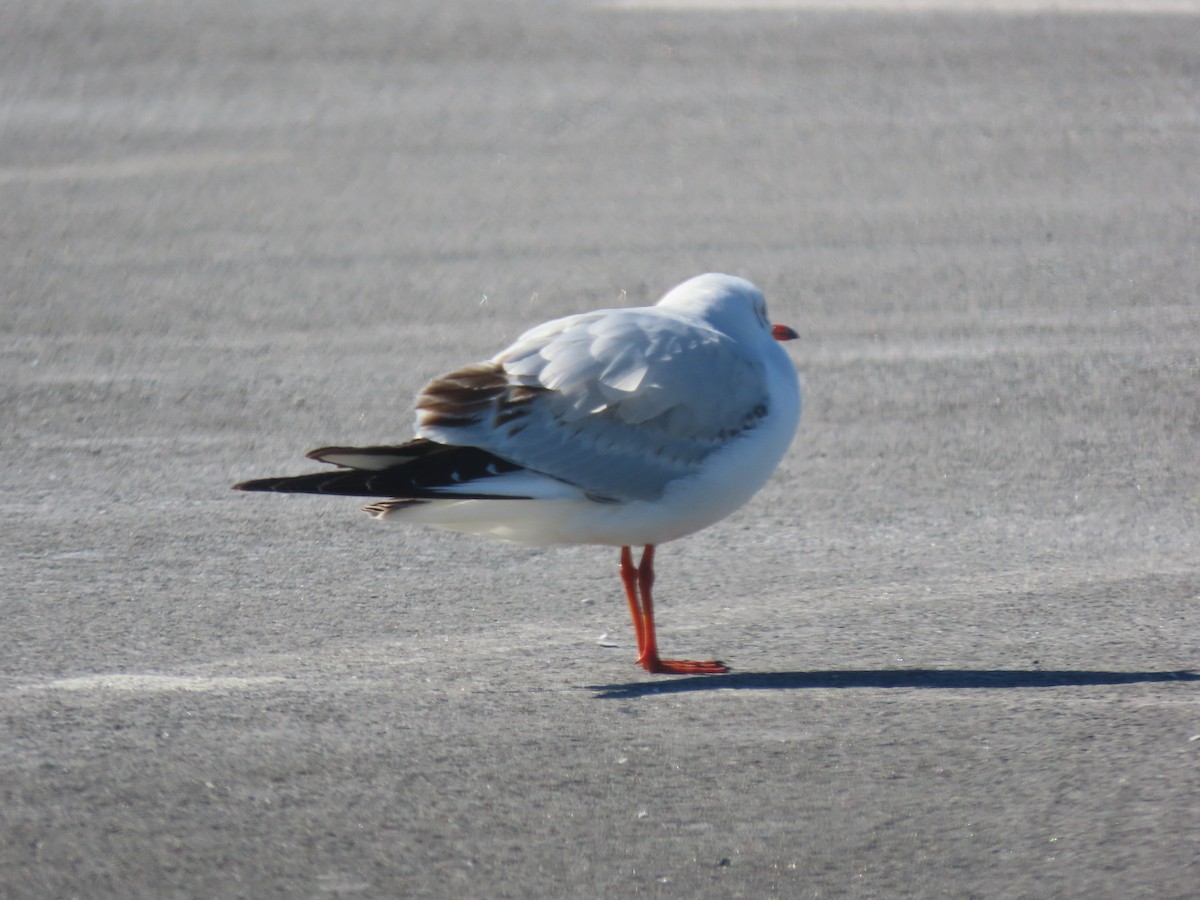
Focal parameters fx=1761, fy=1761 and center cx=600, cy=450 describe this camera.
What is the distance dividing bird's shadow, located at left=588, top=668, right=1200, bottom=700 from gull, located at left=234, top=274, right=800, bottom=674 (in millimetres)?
125

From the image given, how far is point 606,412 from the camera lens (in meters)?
5.18

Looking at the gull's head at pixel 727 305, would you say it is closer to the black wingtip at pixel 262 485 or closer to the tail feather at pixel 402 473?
the tail feather at pixel 402 473

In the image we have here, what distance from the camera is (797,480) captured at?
7.19 m

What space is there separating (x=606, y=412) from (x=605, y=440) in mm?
82

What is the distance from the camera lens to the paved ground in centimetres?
411

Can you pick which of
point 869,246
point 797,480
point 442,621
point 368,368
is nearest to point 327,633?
point 442,621

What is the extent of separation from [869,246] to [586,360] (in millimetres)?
6155

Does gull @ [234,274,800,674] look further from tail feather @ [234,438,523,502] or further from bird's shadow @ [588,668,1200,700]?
bird's shadow @ [588,668,1200,700]

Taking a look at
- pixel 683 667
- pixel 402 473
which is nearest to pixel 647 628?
pixel 683 667

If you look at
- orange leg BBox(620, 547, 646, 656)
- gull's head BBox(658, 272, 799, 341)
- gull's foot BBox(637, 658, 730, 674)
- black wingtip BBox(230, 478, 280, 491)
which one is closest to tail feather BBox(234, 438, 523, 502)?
black wingtip BBox(230, 478, 280, 491)

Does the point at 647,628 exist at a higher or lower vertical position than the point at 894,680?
higher

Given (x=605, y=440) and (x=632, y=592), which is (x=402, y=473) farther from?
(x=632, y=592)

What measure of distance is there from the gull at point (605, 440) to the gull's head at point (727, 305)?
33cm

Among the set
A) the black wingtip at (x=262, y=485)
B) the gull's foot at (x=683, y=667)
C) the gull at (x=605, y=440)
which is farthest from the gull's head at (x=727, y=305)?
the black wingtip at (x=262, y=485)
